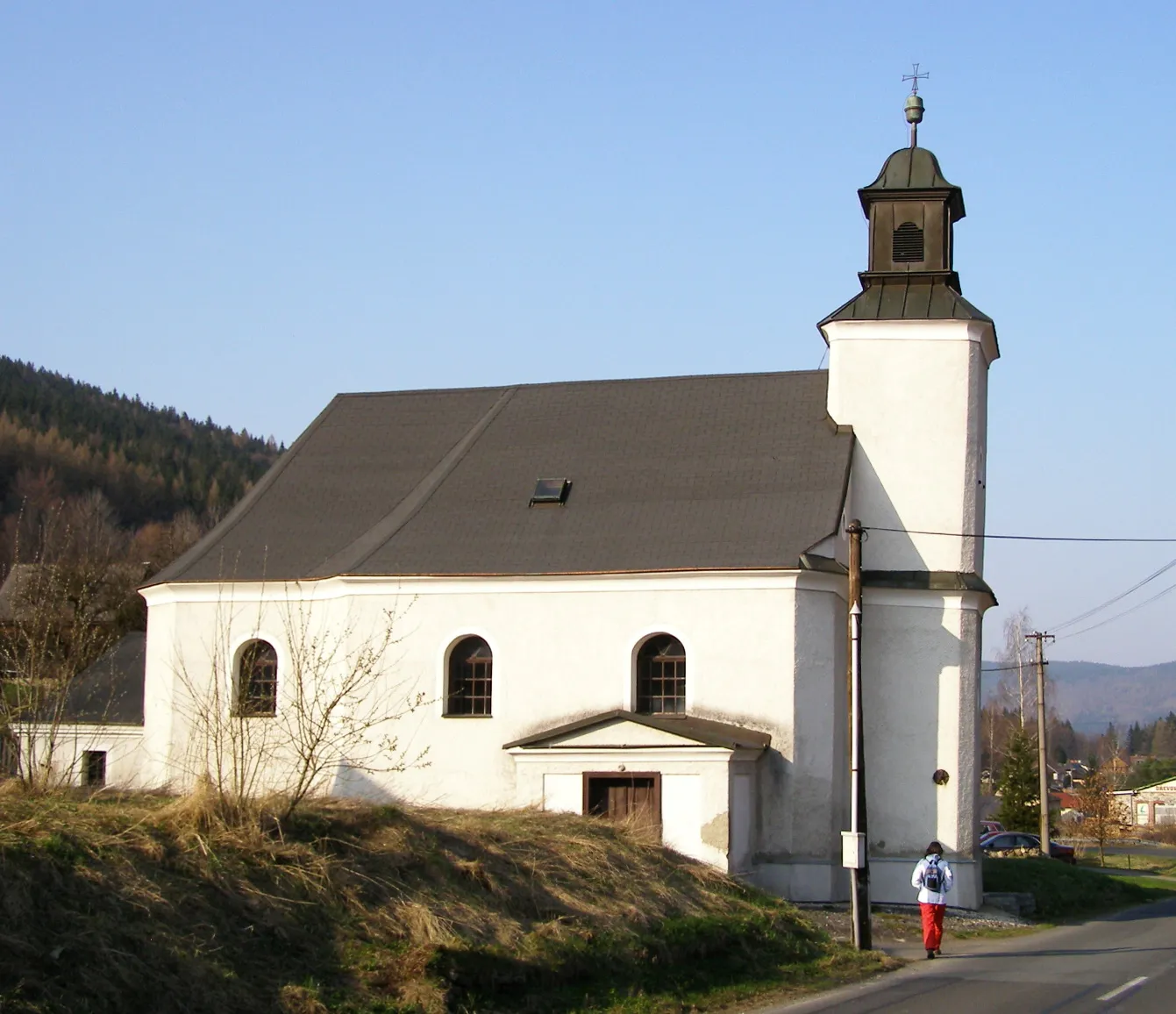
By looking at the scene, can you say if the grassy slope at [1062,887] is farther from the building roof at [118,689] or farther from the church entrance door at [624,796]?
the building roof at [118,689]

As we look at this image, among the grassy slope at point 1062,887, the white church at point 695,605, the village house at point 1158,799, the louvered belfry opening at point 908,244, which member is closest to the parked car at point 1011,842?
the grassy slope at point 1062,887

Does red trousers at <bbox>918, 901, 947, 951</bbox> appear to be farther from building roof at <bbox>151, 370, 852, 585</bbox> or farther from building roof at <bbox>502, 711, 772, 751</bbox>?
building roof at <bbox>151, 370, 852, 585</bbox>

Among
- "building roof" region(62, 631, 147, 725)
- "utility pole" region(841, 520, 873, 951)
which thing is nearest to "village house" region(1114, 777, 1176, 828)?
"building roof" region(62, 631, 147, 725)

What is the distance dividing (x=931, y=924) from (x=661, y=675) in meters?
8.72

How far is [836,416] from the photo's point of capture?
29.3 meters

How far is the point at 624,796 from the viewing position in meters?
25.4

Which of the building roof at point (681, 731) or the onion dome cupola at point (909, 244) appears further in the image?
the onion dome cupola at point (909, 244)

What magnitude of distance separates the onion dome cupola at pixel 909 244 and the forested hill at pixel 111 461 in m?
81.3

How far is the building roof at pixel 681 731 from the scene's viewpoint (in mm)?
24875

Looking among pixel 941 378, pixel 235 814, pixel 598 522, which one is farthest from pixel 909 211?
pixel 235 814

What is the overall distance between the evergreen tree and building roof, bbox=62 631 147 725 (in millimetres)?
32651

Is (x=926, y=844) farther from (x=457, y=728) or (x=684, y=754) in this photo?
(x=457, y=728)

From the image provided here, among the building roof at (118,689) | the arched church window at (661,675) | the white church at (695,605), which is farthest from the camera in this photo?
the building roof at (118,689)

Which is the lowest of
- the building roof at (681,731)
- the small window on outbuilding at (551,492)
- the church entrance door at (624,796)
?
the church entrance door at (624,796)
